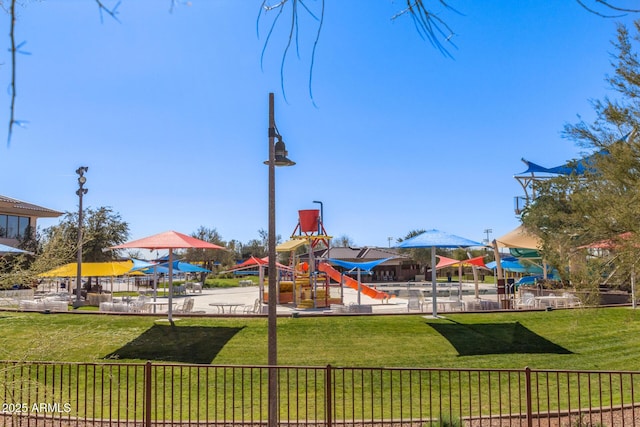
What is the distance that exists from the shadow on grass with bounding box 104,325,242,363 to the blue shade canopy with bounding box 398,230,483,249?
6.27 meters

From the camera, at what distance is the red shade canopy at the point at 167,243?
48.1ft

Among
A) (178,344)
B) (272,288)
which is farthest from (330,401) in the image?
(178,344)

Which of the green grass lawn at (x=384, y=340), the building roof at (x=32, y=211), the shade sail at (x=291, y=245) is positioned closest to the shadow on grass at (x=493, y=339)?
the green grass lawn at (x=384, y=340)

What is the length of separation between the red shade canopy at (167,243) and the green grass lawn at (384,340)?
2179 millimetres

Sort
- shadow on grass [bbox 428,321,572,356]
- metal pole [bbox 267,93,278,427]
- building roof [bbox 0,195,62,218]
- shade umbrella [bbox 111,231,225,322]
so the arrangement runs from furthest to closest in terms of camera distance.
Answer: building roof [bbox 0,195,62,218], shade umbrella [bbox 111,231,225,322], shadow on grass [bbox 428,321,572,356], metal pole [bbox 267,93,278,427]

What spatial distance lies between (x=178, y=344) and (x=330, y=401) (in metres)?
6.49

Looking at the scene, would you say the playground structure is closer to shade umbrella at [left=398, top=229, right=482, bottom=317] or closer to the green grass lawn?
shade umbrella at [left=398, top=229, right=482, bottom=317]

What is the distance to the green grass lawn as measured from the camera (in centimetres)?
1120

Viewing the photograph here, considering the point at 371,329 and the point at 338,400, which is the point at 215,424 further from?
the point at 371,329

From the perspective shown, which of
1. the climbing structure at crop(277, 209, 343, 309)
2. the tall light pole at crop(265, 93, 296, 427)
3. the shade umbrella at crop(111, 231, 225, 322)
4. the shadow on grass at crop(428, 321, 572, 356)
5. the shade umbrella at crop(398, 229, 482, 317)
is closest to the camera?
the tall light pole at crop(265, 93, 296, 427)

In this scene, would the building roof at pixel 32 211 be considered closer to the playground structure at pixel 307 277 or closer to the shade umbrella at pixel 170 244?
the playground structure at pixel 307 277

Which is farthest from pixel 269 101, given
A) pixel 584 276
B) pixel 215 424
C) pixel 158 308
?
pixel 158 308

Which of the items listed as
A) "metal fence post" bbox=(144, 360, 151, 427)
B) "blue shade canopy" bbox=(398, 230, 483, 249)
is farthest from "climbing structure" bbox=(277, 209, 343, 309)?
"metal fence post" bbox=(144, 360, 151, 427)

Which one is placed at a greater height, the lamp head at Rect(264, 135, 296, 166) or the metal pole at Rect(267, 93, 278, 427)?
the lamp head at Rect(264, 135, 296, 166)
